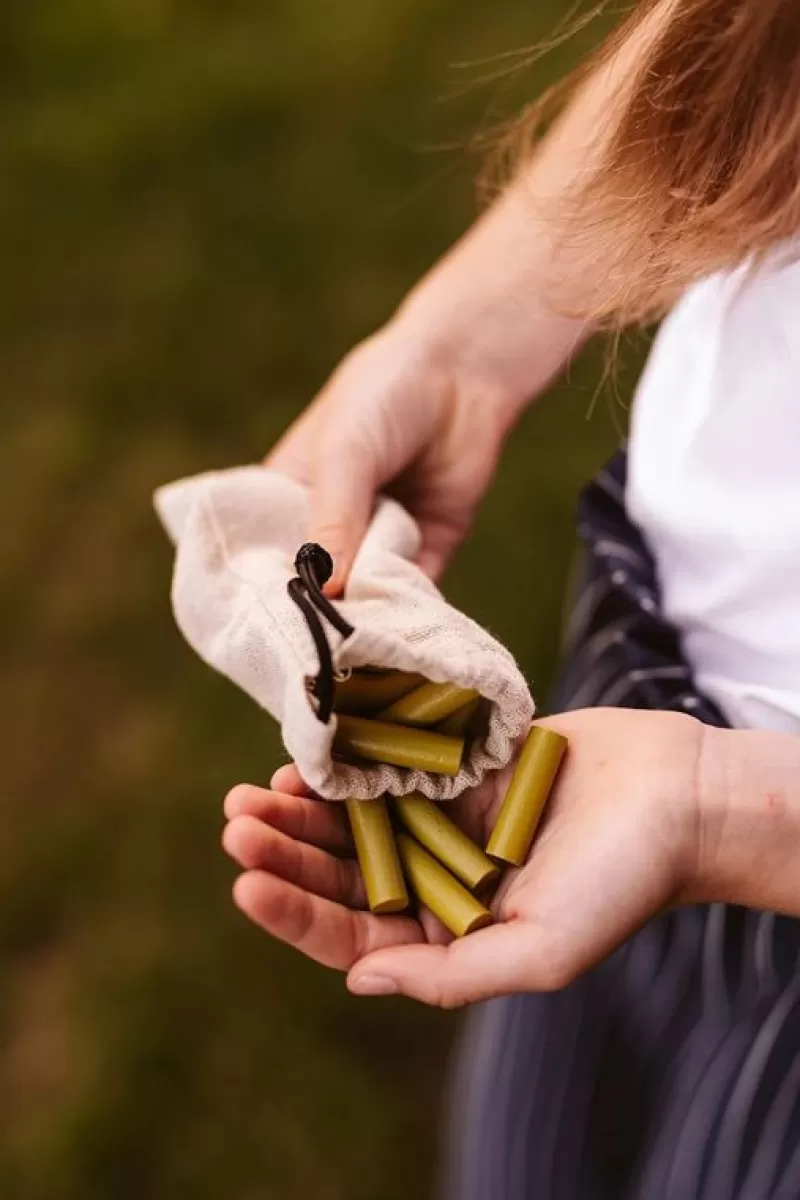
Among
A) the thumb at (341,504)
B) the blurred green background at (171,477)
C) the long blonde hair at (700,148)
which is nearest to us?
the long blonde hair at (700,148)

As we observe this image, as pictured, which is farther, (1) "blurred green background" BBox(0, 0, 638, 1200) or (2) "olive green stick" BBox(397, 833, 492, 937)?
(1) "blurred green background" BBox(0, 0, 638, 1200)

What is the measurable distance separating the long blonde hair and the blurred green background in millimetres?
236

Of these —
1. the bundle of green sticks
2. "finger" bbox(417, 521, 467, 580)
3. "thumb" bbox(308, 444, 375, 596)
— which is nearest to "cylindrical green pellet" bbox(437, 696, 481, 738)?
the bundle of green sticks

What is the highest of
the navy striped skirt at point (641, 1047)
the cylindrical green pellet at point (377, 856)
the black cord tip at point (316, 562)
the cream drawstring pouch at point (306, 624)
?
the black cord tip at point (316, 562)

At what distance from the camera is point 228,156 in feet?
5.50

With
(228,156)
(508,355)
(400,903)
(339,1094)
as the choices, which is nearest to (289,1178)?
(339,1094)

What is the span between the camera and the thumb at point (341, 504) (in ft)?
2.18

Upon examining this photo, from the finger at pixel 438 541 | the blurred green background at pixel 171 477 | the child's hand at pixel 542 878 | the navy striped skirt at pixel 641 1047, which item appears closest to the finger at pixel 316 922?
the child's hand at pixel 542 878

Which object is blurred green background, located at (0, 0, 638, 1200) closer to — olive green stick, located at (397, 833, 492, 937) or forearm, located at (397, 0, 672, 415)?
forearm, located at (397, 0, 672, 415)

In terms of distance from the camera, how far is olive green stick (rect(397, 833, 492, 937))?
22.1 inches

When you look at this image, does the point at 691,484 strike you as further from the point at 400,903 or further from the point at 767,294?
the point at 400,903

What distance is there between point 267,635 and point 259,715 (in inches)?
26.9

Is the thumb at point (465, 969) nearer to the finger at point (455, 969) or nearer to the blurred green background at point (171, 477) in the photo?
the finger at point (455, 969)

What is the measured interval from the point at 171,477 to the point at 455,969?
1.00 meters
